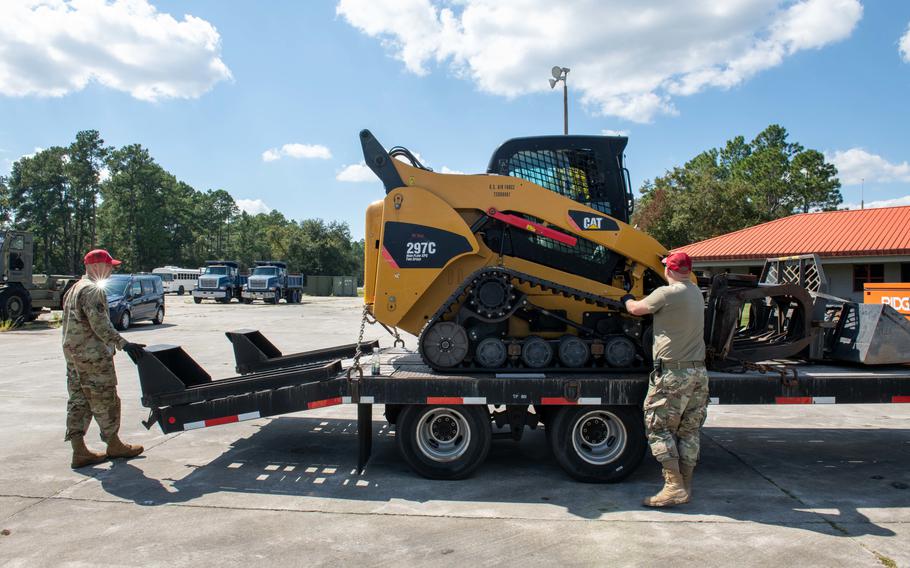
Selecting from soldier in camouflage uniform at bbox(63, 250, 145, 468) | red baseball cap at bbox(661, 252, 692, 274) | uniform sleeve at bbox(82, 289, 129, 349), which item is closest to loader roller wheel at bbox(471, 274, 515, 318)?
red baseball cap at bbox(661, 252, 692, 274)

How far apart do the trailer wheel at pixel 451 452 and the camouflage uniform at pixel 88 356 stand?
291 centimetres

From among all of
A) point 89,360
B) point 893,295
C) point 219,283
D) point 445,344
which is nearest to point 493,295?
point 445,344

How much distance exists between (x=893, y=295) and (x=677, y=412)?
217 inches

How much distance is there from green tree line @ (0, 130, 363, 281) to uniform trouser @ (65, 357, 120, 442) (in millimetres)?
65122

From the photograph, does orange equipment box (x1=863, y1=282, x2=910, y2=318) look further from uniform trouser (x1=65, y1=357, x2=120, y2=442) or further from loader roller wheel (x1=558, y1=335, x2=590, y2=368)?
uniform trouser (x1=65, y1=357, x2=120, y2=442)

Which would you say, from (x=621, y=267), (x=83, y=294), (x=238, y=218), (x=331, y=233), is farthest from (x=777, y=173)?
(x=238, y=218)

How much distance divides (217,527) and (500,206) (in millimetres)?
3721

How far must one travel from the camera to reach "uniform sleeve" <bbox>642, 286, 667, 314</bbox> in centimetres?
512

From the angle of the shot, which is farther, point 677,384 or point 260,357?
point 260,357

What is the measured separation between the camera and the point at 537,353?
18.7 feet

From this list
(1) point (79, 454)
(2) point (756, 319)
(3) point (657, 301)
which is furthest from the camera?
(2) point (756, 319)

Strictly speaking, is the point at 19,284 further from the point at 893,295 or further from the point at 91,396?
the point at 893,295

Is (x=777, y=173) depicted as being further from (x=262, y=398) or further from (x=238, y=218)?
(x=238, y=218)

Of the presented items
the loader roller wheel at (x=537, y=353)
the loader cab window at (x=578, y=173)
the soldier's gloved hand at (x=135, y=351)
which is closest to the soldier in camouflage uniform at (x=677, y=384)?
the loader roller wheel at (x=537, y=353)
